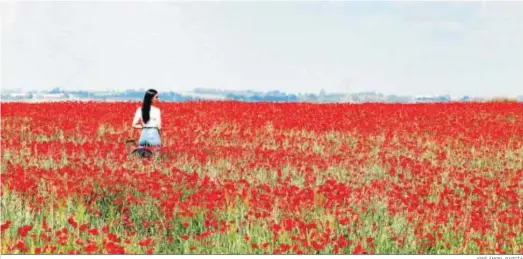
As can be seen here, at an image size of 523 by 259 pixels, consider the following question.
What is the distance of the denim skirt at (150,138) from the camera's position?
1231 centimetres

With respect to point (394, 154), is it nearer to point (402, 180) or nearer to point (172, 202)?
point (402, 180)

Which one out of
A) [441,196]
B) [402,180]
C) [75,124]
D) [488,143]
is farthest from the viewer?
[75,124]

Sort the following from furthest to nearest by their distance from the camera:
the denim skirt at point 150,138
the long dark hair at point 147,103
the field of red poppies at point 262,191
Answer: the denim skirt at point 150,138 < the long dark hair at point 147,103 < the field of red poppies at point 262,191

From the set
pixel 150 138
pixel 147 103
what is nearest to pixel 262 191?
pixel 150 138

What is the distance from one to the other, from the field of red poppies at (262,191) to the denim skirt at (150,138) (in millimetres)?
421

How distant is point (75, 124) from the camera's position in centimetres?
1730

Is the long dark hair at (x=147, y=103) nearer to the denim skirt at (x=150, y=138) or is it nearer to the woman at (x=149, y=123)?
the woman at (x=149, y=123)

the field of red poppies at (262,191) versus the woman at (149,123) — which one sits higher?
the woman at (149,123)

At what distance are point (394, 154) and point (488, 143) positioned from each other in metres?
3.35

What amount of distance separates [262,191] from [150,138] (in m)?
3.52

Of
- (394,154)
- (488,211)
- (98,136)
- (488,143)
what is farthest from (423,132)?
(488,211)

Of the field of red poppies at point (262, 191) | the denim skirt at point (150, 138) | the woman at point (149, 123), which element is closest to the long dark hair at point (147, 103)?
the woman at point (149, 123)

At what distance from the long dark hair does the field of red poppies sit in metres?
0.72

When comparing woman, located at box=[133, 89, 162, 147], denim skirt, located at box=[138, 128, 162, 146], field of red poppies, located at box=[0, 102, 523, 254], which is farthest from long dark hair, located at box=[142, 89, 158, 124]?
field of red poppies, located at box=[0, 102, 523, 254]
